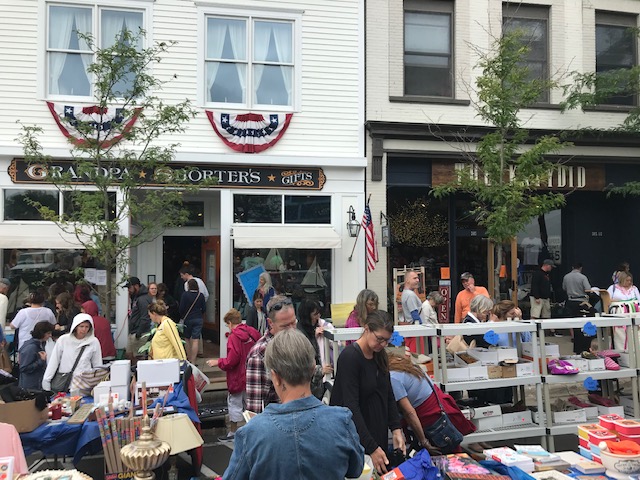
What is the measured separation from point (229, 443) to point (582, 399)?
4541 millimetres

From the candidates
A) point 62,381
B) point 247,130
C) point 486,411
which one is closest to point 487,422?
point 486,411

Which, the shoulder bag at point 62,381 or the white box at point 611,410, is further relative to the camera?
the shoulder bag at point 62,381

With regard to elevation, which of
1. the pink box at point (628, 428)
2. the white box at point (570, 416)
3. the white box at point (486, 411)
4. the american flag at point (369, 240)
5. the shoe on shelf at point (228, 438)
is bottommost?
the shoe on shelf at point (228, 438)

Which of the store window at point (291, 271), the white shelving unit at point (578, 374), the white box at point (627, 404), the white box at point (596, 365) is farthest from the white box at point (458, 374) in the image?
the store window at point (291, 271)

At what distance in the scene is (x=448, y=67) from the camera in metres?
12.1

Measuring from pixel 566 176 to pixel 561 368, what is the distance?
7.92 meters

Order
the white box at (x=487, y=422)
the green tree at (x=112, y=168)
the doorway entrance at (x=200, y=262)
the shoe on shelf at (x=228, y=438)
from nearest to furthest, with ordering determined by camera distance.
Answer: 1. the white box at (x=487, y=422)
2. the shoe on shelf at (x=228, y=438)
3. the green tree at (x=112, y=168)
4. the doorway entrance at (x=200, y=262)

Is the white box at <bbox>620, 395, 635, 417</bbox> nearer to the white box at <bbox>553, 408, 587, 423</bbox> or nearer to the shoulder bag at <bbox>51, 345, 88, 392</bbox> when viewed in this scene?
the white box at <bbox>553, 408, 587, 423</bbox>

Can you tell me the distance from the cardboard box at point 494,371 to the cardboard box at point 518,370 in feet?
0.18

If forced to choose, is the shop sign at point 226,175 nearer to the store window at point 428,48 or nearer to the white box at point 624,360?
the store window at point 428,48

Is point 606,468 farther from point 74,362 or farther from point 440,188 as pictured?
point 440,188

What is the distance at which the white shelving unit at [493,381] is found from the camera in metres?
5.51

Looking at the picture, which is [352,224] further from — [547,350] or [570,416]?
[570,416]

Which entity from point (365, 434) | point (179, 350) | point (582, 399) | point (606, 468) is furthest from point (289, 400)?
point (582, 399)
